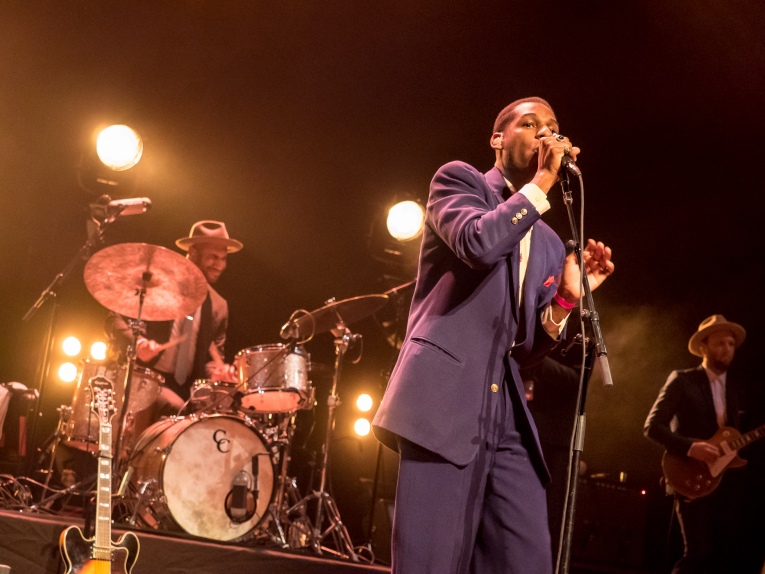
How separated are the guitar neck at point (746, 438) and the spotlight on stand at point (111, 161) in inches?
206

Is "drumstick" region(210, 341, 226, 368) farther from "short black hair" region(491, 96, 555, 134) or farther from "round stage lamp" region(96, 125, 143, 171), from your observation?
"short black hair" region(491, 96, 555, 134)

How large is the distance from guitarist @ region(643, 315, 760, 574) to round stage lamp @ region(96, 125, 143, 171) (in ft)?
15.2

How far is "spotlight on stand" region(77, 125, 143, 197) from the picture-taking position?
6707 mm

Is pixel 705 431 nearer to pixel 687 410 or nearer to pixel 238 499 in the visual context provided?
pixel 687 410

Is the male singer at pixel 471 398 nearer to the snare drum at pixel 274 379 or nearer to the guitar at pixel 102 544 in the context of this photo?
the guitar at pixel 102 544

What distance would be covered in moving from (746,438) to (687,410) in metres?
0.47

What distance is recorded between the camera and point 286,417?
6203 millimetres

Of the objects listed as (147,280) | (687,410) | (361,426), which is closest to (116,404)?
(147,280)

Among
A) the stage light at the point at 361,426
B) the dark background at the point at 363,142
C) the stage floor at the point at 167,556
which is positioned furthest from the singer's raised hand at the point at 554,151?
the stage light at the point at 361,426

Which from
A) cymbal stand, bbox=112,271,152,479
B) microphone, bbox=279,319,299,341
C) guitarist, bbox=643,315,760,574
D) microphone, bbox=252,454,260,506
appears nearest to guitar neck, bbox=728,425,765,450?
guitarist, bbox=643,315,760,574

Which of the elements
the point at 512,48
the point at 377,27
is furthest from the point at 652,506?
the point at 377,27

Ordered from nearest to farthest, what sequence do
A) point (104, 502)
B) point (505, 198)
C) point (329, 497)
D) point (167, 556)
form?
point (505, 198), point (104, 502), point (167, 556), point (329, 497)

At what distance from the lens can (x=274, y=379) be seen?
5750 mm

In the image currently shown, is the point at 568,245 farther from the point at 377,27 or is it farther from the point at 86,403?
the point at 377,27
